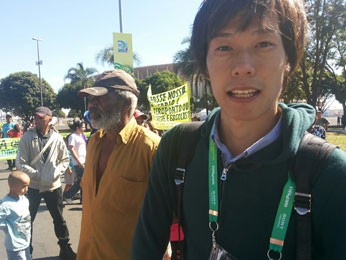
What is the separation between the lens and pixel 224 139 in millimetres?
1442

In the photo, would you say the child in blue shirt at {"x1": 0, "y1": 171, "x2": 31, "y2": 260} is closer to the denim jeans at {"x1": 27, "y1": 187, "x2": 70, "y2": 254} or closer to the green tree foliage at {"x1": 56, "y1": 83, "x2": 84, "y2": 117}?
the denim jeans at {"x1": 27, "y1": 187, "x2": 70, "y2": 254}

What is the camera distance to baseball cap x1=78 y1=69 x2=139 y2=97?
2.85 metres

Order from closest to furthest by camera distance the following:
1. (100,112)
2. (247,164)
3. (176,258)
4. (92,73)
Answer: (247,164) < (176,258) < (100,112) < (92,73)

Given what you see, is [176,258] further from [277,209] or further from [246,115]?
[246,115]

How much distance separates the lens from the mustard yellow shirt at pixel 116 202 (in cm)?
251

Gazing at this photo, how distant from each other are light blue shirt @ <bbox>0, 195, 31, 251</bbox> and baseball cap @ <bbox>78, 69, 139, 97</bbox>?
1.83 m

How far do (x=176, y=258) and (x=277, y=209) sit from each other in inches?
25.8

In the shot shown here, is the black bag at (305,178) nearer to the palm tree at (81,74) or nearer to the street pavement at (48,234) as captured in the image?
the street pavement at (48,234)

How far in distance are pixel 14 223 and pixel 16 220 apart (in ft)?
0.12

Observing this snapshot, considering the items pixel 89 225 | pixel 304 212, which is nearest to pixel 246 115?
pixel 304 212


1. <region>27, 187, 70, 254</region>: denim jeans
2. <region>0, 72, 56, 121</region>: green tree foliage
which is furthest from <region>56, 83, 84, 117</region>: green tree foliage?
<region>27, 187, 70, 254</region>: denim jeans

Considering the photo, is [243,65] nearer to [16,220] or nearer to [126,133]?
[126,133]

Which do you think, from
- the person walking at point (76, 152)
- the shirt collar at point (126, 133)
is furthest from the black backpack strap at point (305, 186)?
the person walking at point (76, 152)

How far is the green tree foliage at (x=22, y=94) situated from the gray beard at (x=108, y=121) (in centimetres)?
5276
